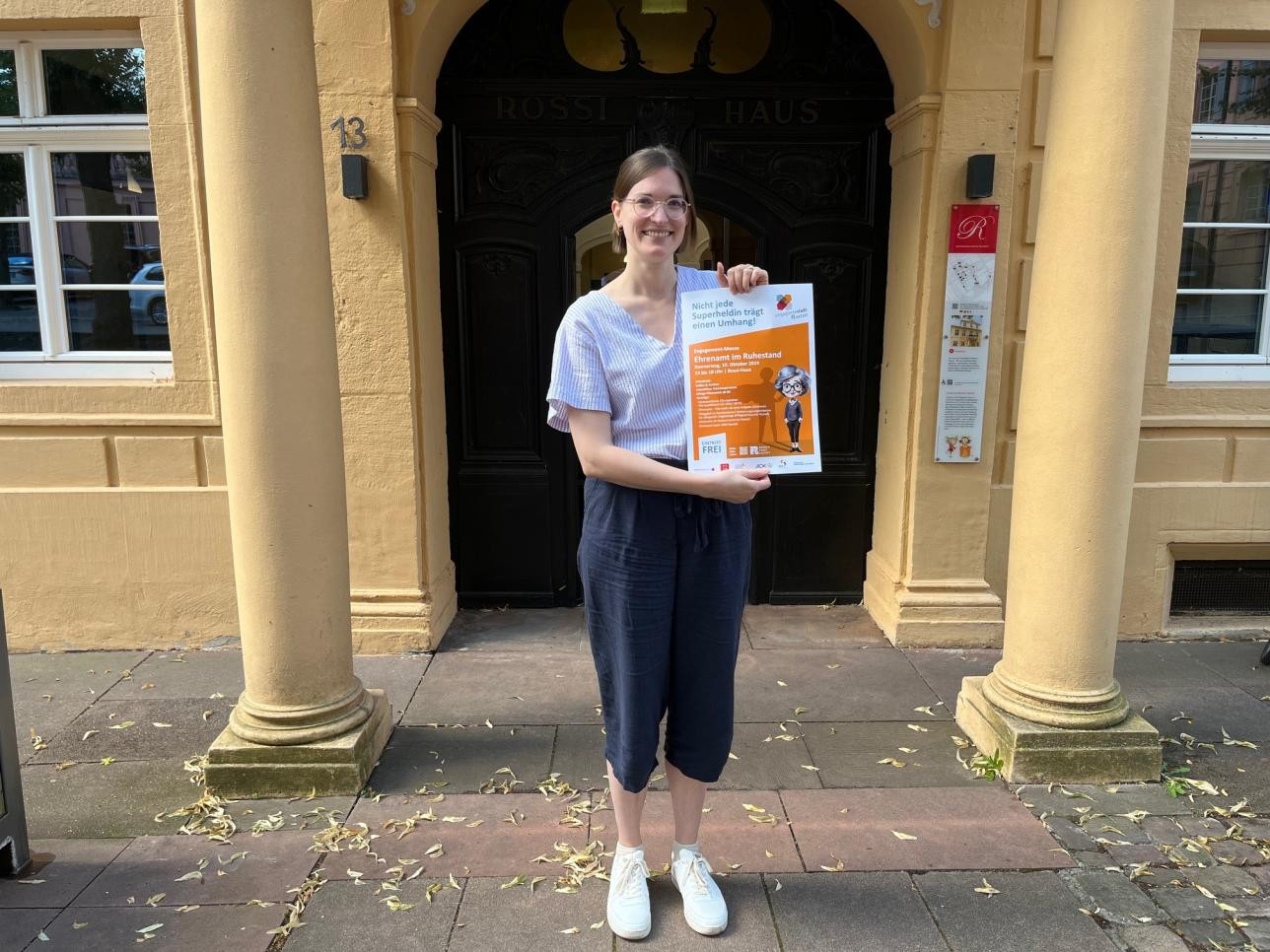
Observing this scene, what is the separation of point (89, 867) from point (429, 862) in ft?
3.86

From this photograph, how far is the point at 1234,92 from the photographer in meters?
5.05

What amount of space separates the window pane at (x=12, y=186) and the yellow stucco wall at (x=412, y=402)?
739 mm

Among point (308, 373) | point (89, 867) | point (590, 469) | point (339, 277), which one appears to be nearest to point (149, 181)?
point (339, 277)

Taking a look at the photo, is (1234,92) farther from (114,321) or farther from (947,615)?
(114,321)

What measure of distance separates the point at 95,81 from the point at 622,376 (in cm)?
441

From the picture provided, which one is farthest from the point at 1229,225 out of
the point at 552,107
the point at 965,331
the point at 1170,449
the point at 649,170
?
the point at 649,170

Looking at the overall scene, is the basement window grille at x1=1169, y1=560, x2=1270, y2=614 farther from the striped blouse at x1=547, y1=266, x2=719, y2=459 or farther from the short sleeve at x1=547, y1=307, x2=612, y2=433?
the short sleeve at x1=547, y1=307, x2=612, y2=433

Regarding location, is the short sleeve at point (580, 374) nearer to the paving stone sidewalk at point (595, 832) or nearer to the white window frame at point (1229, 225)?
the paving stone sidewalk at point (595, 832)

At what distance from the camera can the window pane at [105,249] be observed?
5098 mm

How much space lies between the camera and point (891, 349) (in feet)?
17.0

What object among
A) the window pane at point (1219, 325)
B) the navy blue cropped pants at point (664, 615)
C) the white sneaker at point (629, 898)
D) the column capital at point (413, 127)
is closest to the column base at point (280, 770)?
the white sneaker at point (629, 898)

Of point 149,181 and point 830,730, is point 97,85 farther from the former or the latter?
point 830,730

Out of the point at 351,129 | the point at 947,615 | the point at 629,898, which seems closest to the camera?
the point at 629,898

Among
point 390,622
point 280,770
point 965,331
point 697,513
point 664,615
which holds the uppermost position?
point 965,331
